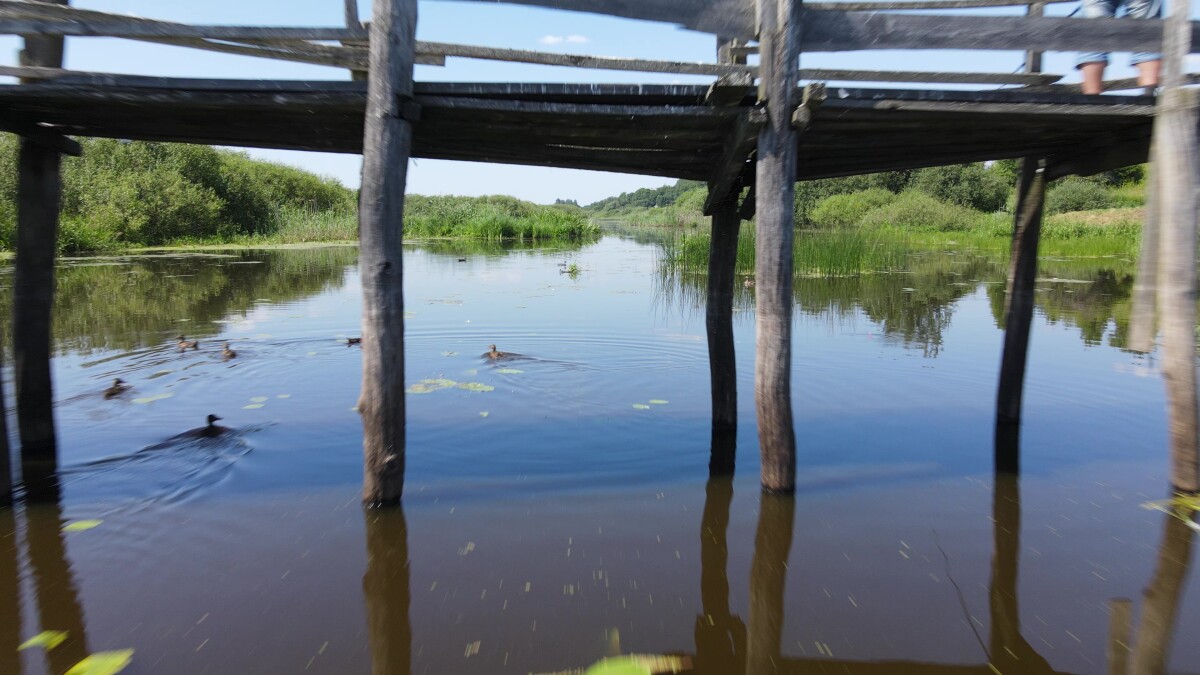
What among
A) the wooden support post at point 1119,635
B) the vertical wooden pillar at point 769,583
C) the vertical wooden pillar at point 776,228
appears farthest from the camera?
the vertical wooden pillar at point 776,228

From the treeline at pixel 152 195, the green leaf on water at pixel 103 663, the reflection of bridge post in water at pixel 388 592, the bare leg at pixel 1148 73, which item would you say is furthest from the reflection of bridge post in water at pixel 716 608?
the treeline at pixel 152 195

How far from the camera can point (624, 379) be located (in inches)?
302

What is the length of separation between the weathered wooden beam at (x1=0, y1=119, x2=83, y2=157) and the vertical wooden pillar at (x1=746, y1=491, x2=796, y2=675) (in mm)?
4727

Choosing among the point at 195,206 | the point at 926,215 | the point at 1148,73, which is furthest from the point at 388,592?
the point at 926,215

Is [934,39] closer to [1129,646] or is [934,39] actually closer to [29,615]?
[1129,646]

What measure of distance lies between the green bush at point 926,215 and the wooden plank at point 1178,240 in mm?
31897

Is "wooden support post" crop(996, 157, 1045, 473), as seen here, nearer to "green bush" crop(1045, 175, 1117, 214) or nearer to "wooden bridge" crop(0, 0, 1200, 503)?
"wooden bridge" crop(0, 0, 1200, 503)

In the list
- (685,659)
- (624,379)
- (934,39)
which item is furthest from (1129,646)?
(624,379)

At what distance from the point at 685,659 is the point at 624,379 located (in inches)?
196

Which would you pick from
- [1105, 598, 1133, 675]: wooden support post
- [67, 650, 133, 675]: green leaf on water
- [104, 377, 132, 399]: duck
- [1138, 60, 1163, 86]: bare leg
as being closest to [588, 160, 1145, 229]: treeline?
[1138, 60, 1163, 86]: bare leg

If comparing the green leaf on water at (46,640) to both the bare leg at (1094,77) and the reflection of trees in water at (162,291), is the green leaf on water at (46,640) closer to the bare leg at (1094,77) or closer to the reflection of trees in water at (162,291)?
the bare leg at (1094,77)

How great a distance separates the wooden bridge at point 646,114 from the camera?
373 centimetres

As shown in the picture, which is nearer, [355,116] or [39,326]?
[355,116]

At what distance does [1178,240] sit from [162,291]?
50.2ft
